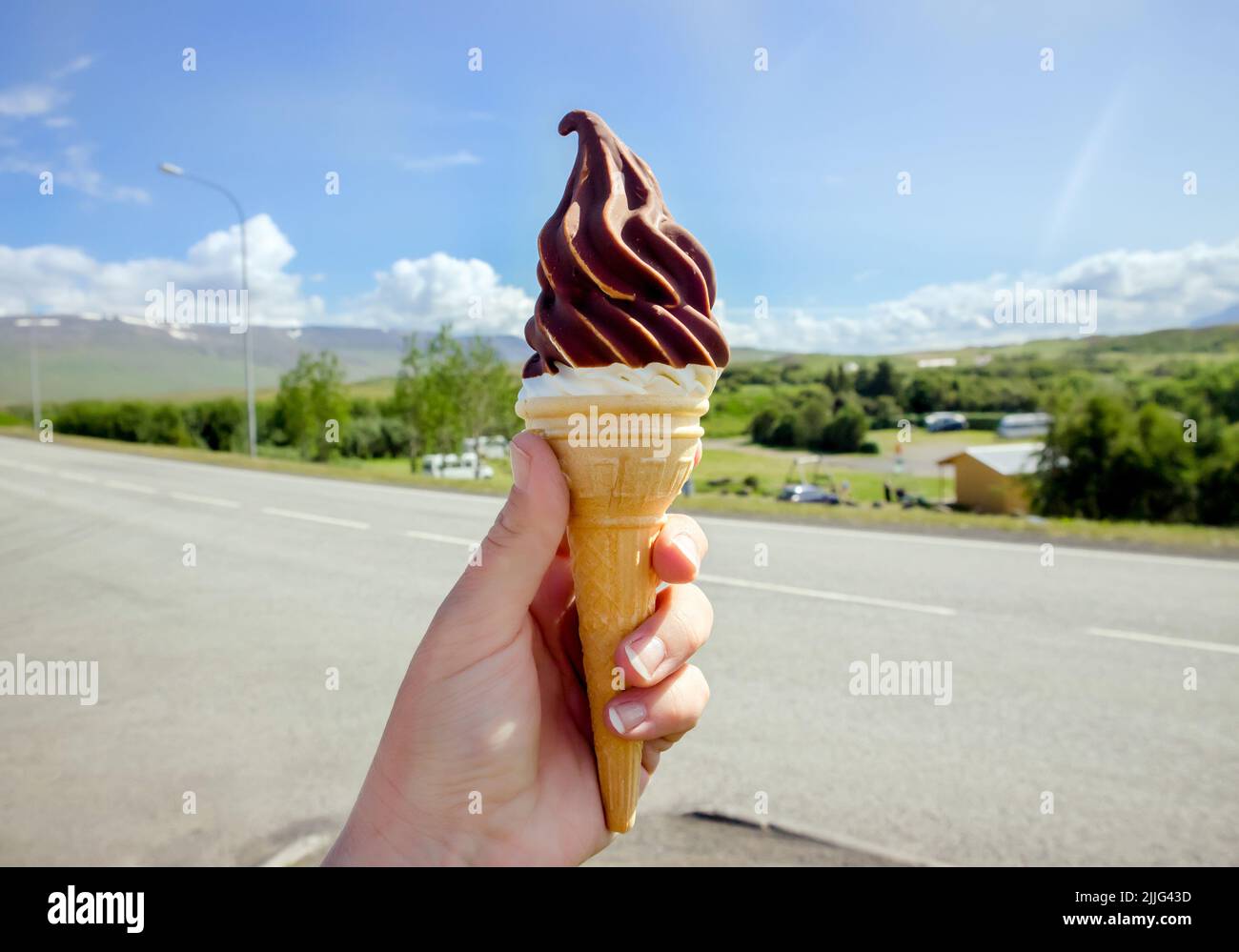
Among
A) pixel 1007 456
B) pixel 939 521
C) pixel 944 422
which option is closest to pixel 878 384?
pixel 944 422

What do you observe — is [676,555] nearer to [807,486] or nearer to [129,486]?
[129,486]

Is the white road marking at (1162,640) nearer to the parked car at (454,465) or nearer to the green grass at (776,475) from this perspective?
the green grass at (776,475)

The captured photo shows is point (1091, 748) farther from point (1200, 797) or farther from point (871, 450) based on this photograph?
point (871, 450)

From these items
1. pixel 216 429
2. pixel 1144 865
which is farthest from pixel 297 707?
pixel 216 429

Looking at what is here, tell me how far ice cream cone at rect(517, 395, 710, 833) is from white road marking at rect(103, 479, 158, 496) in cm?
1749

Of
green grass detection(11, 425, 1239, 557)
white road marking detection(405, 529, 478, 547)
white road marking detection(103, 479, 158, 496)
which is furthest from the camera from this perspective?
white road marking detection(103, 479, 158, 496)

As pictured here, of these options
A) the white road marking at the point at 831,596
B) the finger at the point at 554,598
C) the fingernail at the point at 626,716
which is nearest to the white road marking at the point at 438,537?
the white road marking at the point at 831,596

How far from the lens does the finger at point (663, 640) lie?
1.99 m

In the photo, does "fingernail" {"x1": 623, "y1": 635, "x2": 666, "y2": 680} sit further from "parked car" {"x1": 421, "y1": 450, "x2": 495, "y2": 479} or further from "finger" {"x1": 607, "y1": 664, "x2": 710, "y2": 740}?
"parked car" {"x1": 421, "y1": 450, "x2": 495, "y2": 479}

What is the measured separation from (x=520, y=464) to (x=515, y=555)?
0.20 m

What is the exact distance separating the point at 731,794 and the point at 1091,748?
7.34ft

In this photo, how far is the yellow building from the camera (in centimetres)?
2133

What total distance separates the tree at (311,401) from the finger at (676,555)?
117ft

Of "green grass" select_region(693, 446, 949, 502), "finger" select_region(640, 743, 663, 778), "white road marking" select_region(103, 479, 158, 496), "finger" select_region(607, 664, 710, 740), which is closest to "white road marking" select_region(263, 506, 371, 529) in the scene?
"white road marking" select_region(103, 479, 158, 496)
